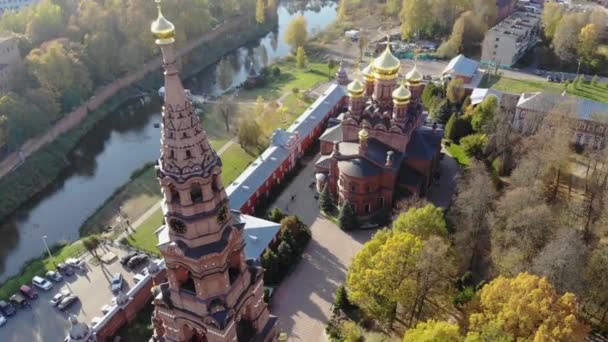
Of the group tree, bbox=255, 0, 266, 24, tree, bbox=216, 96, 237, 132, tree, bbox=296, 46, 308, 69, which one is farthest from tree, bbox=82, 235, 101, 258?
tree, bbox=255, 0, 266, 24

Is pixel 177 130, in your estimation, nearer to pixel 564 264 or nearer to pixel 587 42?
pixel 564 264

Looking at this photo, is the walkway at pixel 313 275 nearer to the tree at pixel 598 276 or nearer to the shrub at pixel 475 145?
the shrub at pixel 475 145

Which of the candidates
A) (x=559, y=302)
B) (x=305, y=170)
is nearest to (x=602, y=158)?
(x=559, y=302)

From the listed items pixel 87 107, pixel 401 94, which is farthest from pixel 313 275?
pixel 87 107

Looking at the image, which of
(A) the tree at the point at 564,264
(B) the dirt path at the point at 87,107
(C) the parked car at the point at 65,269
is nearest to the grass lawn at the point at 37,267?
(C) the parked car at the point at 65,269

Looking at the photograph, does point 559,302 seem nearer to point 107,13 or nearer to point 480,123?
point 480,123

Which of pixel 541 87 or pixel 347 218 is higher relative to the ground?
pixel 541 87

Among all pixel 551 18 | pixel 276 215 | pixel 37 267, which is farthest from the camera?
pixel 551 18
